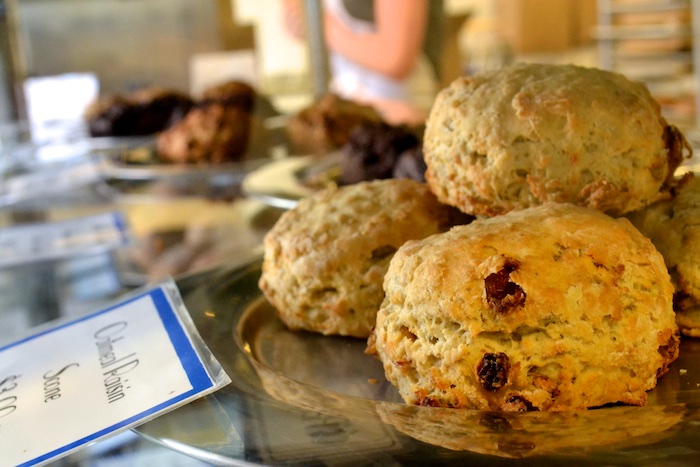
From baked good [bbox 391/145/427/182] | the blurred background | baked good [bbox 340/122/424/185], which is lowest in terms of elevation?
the blurred background

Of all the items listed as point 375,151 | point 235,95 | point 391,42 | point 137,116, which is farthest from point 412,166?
point 137,116

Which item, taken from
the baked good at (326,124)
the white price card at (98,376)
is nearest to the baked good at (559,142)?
the white price card at (98,376)

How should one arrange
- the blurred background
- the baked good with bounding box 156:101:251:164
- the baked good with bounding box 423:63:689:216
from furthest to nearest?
the blurred background < the baked good with bounding box 156:101:251:164 < the baked good with bounding box 423:63:689:216

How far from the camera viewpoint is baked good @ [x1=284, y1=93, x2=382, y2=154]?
1.98m

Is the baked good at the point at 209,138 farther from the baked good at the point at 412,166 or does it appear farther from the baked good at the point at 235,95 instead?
the baked good at the point at 412,166

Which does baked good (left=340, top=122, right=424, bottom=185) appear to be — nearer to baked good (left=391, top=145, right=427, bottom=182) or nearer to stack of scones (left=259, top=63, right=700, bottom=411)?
baked good (left=391, top=145, right=427, bottom=182)

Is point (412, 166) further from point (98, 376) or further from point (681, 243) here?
point (98, 376)

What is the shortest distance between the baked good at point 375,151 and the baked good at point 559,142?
561 millimetres

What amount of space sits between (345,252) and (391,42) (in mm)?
1885

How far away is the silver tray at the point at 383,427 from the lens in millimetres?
469

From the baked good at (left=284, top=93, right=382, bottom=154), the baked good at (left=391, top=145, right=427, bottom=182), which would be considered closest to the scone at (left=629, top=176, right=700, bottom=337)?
the baked good at (left=391, top=145, right=427, bottom=182)

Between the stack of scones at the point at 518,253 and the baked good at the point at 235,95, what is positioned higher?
the stack of scones at the point at 518,253

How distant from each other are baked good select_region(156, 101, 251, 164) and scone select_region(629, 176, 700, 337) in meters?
1.36

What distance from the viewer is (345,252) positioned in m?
0.80
